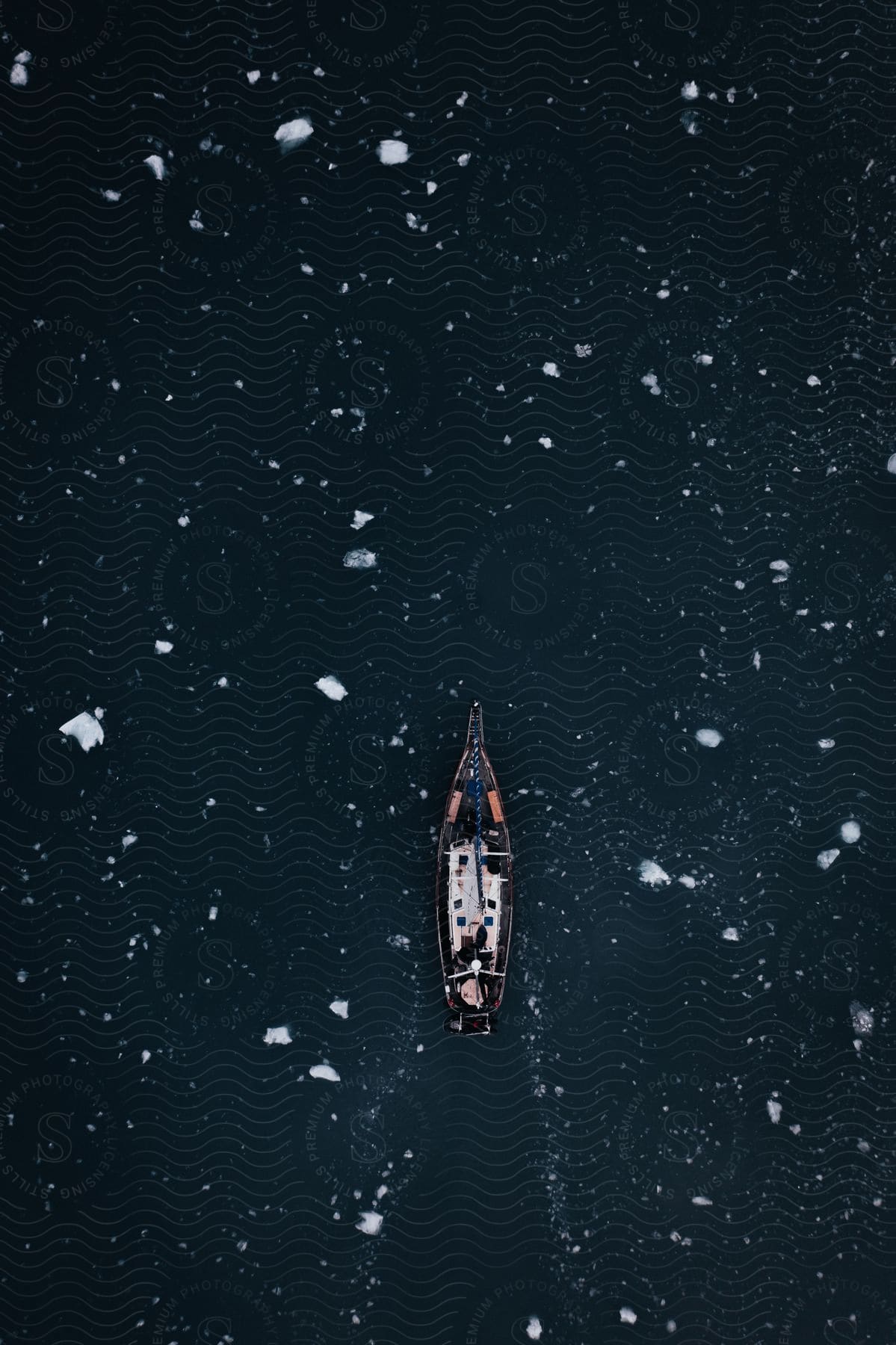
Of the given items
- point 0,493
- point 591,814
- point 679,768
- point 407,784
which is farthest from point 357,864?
point 0,493

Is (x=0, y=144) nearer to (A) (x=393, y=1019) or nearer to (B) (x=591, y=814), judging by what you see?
(B) (x=591, y=814)

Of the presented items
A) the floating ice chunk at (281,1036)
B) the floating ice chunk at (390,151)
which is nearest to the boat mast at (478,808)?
the floating ice chunk at (281,1036)

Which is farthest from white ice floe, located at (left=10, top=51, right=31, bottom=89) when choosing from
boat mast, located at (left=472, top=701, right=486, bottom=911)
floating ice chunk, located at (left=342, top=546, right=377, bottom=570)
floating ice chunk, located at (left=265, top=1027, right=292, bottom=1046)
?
floating ice chunk, located at (left=265, top=1027, right=292, bottom=1046)

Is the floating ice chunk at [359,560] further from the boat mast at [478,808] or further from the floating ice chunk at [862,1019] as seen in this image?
the floating ice chunk at [862,1019]

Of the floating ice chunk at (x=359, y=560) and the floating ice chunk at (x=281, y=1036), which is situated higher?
the floating ice chunk at (x=359, y=560)

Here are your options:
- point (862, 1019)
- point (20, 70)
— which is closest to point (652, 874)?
point (862, 1019)

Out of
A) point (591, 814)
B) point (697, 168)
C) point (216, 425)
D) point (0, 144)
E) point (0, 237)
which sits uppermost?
point (697, 168)

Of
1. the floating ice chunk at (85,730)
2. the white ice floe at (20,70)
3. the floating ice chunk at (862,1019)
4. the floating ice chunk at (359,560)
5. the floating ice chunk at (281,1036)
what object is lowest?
the floating ice chunk at (281,1036)

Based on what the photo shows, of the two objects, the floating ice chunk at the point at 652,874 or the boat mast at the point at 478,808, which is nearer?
the boat mast at the point at 478,808
